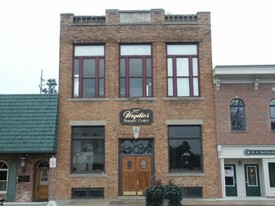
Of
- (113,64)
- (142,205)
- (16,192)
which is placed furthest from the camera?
(113,64)

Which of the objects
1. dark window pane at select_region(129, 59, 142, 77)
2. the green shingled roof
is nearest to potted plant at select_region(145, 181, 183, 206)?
the green shingled roof

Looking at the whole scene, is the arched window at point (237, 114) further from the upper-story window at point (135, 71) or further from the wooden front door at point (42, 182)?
the wooden front door at point (42, 182)

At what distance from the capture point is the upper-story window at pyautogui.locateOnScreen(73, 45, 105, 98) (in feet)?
75.0

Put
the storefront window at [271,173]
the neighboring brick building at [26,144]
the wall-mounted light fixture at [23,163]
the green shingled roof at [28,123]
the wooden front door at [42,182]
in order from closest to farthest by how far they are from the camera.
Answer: the green shingled roof at [28,123] < the neighboring brick building at [26,144] < the wall-mounted light fixture at [23,163] < the storefront window at [271,173] < the wooden front door at [42,182]

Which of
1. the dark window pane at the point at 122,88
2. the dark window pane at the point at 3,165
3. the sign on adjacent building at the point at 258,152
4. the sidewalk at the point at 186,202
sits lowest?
the sidewalk at the point at 186,202

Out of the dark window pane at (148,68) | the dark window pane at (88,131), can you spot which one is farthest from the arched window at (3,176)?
the dark window pane at (148,68)

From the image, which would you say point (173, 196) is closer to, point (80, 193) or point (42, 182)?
point (80, 193)

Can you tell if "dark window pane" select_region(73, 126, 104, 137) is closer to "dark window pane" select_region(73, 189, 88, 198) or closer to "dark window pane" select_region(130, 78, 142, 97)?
"dark window pane" select_region(130, 78, 142, 97)

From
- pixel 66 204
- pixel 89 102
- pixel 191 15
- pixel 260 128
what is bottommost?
pixel 66 204

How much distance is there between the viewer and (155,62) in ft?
75.0

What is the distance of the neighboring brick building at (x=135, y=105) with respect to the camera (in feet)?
71.4

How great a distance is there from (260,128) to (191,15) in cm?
800

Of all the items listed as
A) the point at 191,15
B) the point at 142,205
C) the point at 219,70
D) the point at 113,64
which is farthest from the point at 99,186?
the point at 191,15

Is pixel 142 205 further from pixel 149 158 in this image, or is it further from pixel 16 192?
pixel 16 192
